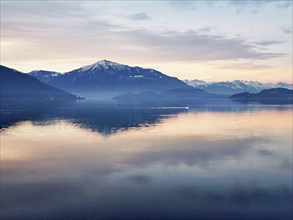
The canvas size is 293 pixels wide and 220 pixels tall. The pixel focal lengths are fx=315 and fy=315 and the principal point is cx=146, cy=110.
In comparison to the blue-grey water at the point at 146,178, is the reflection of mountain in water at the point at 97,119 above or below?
above

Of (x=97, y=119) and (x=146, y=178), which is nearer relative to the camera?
(x=146, y=178)

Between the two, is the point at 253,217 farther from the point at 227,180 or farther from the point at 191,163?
the point at 191,163

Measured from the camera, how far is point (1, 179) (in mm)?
41344

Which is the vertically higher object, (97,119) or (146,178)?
(97,119)

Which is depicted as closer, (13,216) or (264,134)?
(13,216)

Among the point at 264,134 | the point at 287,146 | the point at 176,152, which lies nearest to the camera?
the point at 176,152

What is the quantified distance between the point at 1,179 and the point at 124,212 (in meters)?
20.0

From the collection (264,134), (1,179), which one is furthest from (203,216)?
(264,134)

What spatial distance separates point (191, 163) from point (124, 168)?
36.0 feet

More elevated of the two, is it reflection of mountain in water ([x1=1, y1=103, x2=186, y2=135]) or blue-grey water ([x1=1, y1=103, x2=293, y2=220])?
reflection of mountain in water ([x1=1, y1=103, x2=186, y2=135])

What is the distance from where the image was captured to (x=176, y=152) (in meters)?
60.2

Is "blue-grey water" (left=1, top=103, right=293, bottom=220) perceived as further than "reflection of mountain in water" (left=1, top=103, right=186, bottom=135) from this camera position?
No

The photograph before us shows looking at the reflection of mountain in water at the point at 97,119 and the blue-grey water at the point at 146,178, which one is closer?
the blue-grey water at the point at 146,178

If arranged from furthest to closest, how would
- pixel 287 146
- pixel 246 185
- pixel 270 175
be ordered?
pixel 287 146 → pixel 270 175 → pixel 246 185
